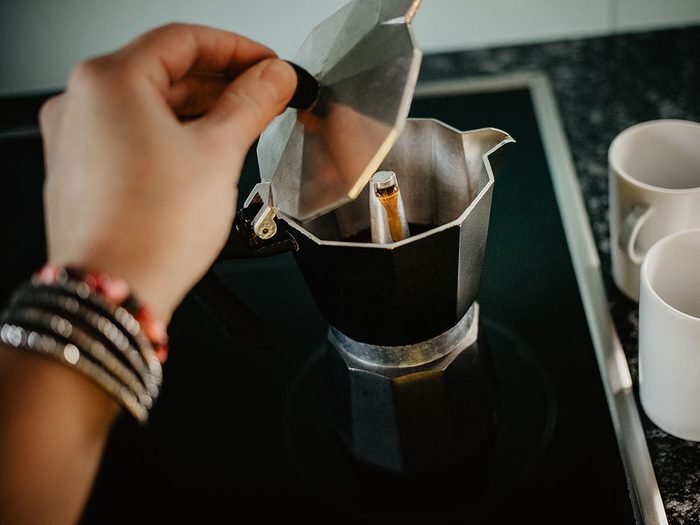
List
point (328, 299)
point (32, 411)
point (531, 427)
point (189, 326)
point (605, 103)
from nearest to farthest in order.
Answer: point (32, 411), point (328, 299), point (531, 427), point (189, 326), point (605, 103)

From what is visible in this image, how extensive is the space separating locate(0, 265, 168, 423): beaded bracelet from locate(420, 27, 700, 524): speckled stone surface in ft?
1.61

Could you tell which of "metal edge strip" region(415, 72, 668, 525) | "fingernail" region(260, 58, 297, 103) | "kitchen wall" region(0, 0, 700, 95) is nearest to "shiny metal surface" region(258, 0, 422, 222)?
"fingernail" region(260, 58, 297, 103)

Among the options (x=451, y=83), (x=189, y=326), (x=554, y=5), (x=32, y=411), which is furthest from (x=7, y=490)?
(x=554, y=5)

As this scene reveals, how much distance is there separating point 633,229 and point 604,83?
1.51 ft

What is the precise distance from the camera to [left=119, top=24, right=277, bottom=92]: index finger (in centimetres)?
50

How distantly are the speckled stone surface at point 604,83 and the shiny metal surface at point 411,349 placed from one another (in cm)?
19

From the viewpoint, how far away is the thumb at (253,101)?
486mm

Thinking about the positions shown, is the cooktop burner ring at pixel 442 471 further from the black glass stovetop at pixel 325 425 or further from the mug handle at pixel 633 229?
the mug handle at pixel 633 229

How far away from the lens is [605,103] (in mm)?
1042

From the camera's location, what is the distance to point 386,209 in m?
0.59

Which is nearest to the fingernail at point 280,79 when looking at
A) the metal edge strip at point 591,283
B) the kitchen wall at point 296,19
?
the metal edge strip at point 591,283

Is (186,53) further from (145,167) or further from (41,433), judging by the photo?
(41,433)

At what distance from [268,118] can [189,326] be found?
447 millimetres

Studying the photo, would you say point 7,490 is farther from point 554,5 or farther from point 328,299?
point 554,5
